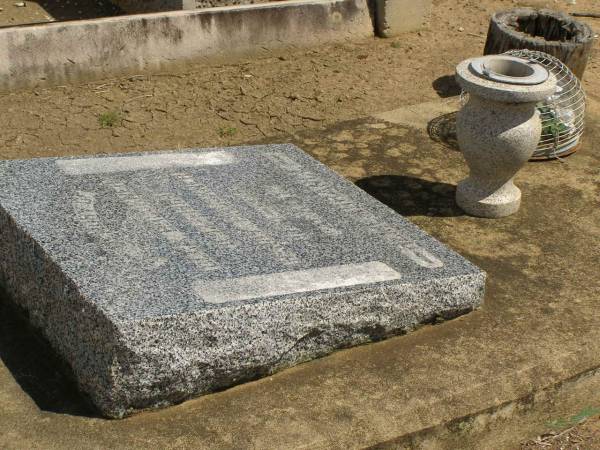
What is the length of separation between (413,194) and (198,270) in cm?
196

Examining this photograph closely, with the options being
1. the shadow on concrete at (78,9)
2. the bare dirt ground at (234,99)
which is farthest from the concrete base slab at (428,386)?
the shadow on concrete at (78,9)

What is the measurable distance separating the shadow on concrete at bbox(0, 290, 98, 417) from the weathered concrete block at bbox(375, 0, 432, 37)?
5.01 meters

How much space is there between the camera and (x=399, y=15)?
7871 mm

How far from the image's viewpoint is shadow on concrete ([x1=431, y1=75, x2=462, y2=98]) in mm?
6992

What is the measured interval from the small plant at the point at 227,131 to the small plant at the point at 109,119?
29.0 inches

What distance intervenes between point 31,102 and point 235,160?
93.6 inches

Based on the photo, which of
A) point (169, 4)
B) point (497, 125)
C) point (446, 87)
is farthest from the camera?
point (169, 4)

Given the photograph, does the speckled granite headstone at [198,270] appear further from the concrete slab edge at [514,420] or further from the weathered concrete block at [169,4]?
the weathered concrete block at [169,4]

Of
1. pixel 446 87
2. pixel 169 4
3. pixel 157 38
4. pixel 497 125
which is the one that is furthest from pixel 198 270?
pixel 169 4

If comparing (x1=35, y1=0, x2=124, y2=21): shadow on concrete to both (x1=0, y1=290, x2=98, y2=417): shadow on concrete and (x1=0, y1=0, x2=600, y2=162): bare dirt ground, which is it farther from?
(x1=0, y1=290, x2=98, y2=417): shadow on concrete

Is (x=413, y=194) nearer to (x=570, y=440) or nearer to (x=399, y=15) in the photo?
(x=570, y=440)

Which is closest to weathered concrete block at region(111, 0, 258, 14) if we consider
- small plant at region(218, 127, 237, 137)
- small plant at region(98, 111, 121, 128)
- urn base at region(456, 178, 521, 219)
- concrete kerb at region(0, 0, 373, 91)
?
concrete kerb at region(0, 0, 373, 91)

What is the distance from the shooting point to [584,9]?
30.4ft

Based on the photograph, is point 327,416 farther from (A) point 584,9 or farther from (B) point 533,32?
(A) point 584,9
